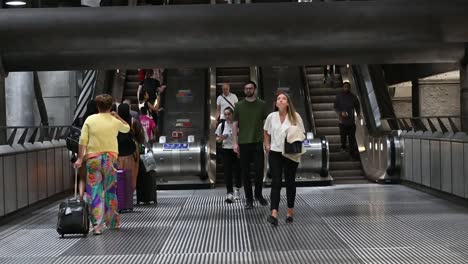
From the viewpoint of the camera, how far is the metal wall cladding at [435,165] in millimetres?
12539

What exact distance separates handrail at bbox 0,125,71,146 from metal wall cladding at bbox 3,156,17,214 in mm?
613

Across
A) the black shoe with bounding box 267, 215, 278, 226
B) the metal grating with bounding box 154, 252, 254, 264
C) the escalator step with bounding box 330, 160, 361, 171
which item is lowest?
the metal grating with bounding box 154, 252, 254, 264

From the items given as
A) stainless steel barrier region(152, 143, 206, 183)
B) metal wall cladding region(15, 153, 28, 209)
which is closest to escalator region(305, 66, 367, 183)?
stainless steel barrier region(152, 143, 206, 183)

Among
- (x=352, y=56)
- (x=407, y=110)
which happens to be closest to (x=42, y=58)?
(x=352, y=56)

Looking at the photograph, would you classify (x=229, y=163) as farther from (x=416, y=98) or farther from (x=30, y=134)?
(x=416, y=98)

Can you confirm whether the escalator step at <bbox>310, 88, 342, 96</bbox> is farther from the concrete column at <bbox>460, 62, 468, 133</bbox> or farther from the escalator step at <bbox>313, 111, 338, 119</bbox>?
the concrete column at <bbox>460, 62, 468, 133</bbox>

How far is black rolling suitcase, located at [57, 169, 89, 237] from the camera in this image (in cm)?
891

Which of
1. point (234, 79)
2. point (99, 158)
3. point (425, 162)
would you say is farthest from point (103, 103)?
point (234, 79)

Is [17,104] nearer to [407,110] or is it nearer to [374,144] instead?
[374,144]

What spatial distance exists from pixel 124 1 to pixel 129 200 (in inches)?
704

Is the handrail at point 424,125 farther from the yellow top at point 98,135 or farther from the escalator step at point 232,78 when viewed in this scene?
the yellow top at point 98,135

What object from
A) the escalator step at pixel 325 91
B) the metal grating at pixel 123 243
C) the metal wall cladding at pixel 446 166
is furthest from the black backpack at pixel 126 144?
the escalator step at pixel 325 91

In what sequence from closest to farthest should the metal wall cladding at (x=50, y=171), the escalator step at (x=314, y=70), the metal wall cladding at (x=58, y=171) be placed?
the metal wall cladding at (x=50, y=171) < the metal wall cladding at (x=58, y=171) < the escalator step at (x=314, y=70)

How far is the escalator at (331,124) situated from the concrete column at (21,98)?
258 inches
